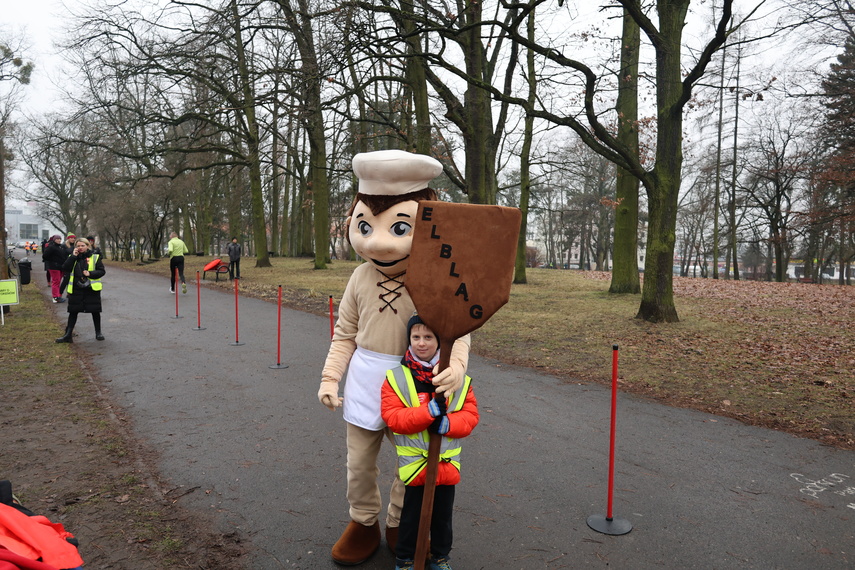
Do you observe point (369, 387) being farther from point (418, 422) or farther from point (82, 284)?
point (82, 284)

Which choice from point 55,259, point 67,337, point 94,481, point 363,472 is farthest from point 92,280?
point 363,472

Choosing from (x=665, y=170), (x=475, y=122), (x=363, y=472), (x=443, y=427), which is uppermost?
(x=475, y=122)

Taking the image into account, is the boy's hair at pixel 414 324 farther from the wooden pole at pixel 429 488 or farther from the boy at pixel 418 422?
the wooden pole at pixel 429 488

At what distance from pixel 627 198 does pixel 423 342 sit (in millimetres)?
14856

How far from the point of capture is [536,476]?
14.4 ft

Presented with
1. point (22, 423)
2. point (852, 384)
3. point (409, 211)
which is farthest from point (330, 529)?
point (852, 384)

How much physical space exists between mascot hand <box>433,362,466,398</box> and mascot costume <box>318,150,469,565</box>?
125 millimetres

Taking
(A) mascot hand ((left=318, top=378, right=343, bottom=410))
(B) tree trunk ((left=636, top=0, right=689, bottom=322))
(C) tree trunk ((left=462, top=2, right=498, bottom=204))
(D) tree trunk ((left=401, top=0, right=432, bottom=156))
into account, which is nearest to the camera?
(A) mascot hand ((left=318, top=378, right=343, bottom=410))

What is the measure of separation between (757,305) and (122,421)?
1489cm

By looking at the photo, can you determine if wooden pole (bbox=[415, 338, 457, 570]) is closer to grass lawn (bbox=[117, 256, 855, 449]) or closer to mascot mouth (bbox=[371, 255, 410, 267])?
mascot mouth (bbox=[371, 255, 410, 267])

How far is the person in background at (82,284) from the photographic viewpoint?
9.59 metres

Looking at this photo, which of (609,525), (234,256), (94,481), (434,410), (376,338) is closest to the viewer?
(434,410)

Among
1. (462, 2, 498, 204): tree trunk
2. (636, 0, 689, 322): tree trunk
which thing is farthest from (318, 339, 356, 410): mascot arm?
(462, 2, 498, 204): tree trunk

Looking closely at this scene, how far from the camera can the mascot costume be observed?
3020 millimetres
